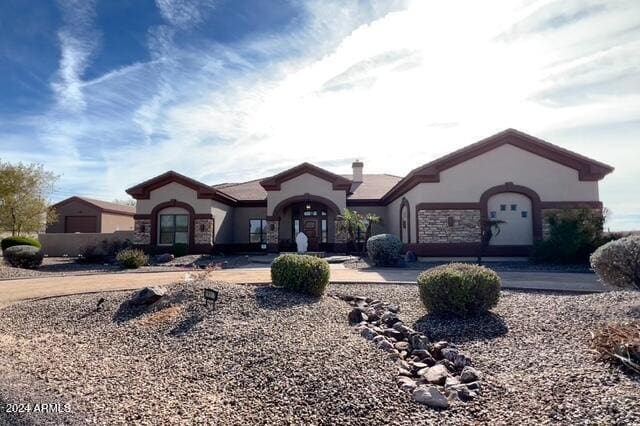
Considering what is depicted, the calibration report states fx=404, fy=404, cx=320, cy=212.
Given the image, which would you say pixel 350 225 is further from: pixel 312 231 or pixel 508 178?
pixel 508 178

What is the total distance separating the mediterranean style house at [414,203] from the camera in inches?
721

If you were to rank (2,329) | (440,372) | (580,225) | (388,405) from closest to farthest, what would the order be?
(388,405) < (440,372) < (2,329) < (580,225)

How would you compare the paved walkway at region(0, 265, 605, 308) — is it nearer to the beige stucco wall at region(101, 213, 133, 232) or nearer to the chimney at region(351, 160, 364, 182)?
the chimney at region(351, 160, 364, 182)

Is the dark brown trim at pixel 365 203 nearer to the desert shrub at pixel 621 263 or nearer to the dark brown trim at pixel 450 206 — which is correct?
the dark brown trim at pixel 450 206

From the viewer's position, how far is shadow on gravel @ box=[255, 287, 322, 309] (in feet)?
26.1

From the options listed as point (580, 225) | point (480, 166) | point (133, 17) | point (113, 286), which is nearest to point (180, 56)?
point (133, 17)

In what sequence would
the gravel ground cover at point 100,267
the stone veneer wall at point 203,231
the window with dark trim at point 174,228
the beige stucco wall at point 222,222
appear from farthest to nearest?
the beige stucco wall at point 222,222
the window with dark trim at point 174,228
the stone veneer wall at point 203,231
the gravel ground cover at point 100,267

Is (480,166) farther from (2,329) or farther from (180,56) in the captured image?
(2,329)

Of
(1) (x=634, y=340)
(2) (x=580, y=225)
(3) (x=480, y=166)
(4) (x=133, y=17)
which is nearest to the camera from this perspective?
(1) (x=634, y=340)

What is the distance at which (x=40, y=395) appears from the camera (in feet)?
14.8

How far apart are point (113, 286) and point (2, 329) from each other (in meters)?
3.82

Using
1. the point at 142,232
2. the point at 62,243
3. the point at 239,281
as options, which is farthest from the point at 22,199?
the point at 239,281

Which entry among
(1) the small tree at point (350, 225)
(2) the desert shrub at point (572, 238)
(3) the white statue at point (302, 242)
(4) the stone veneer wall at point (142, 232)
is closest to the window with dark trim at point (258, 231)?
(3) the white statue at point (302, 242)

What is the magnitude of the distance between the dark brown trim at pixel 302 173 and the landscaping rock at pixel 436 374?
19257 millimetres
